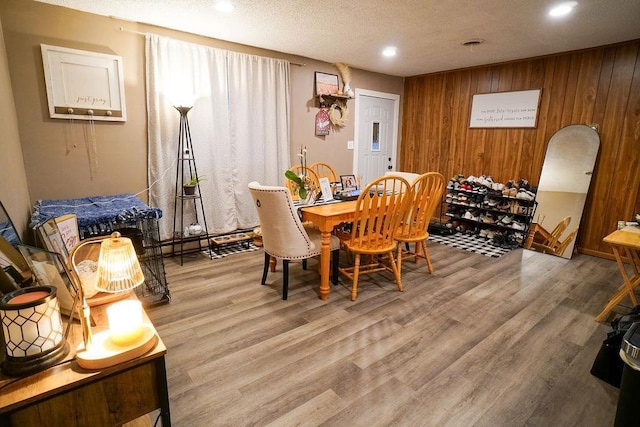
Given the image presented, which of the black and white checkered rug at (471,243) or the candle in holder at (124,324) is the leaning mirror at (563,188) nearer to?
the black and white checkered rug at (471,243)

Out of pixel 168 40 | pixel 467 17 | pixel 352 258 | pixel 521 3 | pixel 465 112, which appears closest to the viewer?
pixel 521 3

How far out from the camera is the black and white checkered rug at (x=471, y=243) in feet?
12.6

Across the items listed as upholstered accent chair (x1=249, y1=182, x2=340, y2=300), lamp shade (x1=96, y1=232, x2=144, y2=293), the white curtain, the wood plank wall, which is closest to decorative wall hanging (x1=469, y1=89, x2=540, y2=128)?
the wood plank wall

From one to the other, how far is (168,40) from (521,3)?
10.2 ft

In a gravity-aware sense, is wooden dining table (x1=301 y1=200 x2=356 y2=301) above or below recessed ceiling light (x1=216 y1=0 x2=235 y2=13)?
below

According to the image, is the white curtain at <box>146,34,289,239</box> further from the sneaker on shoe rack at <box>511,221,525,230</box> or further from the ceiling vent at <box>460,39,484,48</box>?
the sneaker on shoe rack at <box>511,221,525,230</box>

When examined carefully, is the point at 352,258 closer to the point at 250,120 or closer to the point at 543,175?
the point at 250,120

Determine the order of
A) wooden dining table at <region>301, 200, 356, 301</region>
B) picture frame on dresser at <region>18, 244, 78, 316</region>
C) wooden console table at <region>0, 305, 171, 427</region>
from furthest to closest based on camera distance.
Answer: wooden dining table at <region>301, 200, 356, 301</region>, picture frame on dresser at <region>18, 244, 78, 316</region>, wooden console table at <region>0, 305, 171, 427</region>

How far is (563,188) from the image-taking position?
3906mm

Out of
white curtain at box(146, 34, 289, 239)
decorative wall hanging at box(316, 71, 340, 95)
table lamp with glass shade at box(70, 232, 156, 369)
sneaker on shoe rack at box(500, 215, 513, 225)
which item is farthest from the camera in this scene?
decorative wall hanging at box(316, 71, 340, 95)

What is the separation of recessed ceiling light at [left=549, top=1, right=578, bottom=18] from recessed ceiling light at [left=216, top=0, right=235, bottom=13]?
251cm

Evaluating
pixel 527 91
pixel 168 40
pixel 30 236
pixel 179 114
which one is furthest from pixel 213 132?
pixel 527 91

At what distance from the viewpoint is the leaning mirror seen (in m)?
3.76

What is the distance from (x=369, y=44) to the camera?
365cm
